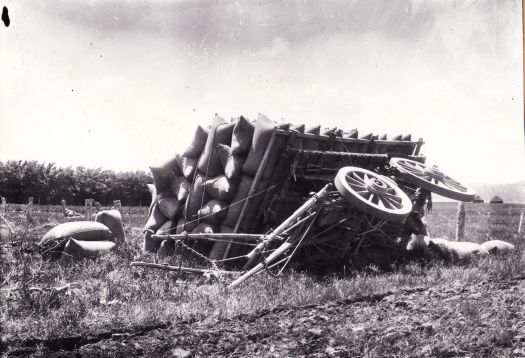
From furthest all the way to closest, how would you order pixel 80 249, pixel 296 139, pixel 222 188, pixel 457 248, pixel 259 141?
1. pixel 457 248
2. pixel 222 188
3. pixel 80 249
4. pixel 296 139
5. pixel 259 141

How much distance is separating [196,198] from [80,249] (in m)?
1.87

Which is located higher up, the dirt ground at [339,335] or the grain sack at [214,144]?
the grain sack at [214,144]

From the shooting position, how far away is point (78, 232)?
7.06m

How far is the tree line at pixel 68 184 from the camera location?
66.5 ft

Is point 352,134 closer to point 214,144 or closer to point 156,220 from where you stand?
point 214,144

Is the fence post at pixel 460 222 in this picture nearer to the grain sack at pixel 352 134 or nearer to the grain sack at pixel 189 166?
the grain sack at pixel 352 134

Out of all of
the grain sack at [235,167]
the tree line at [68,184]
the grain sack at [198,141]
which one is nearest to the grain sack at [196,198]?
the grain sack at [198,141]

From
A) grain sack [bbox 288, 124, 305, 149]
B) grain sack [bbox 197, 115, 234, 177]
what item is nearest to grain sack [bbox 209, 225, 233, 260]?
grain sack [bbox 197, 115, 234, 177]

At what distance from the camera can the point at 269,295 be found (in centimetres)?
497

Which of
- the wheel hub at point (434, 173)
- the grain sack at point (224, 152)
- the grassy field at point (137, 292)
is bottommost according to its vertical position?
the grassy field at point (137, 292)

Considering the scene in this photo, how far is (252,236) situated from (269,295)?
4.10 feet

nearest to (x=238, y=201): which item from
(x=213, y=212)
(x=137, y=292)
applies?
(x=213, y=212)

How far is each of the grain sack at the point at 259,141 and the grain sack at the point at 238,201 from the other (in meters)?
0.19

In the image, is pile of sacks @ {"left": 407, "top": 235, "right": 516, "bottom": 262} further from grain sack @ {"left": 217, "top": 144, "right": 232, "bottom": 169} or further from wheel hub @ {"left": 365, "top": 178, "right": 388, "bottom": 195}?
grain sack @ {"left": 217, "top": 144, "right": 232, "bottom": 169}
